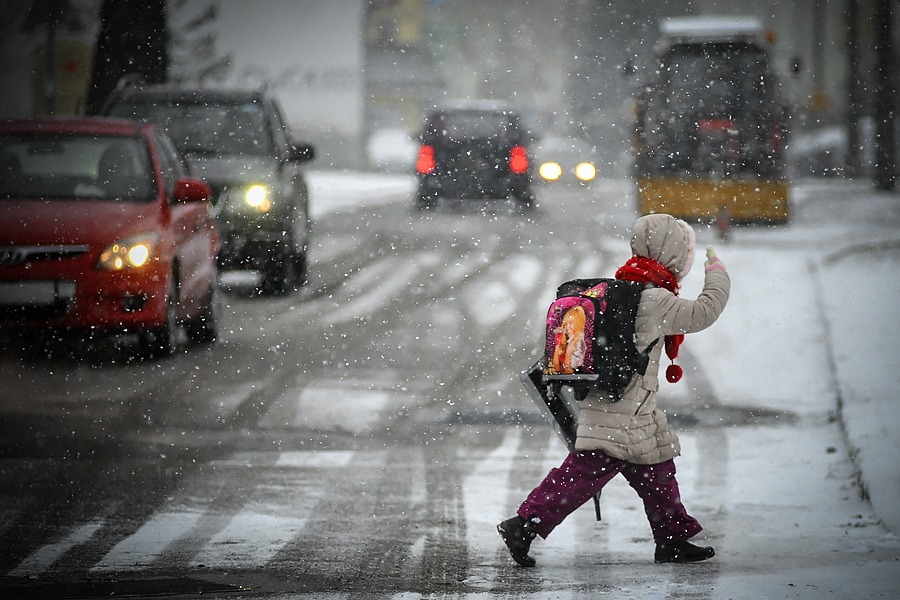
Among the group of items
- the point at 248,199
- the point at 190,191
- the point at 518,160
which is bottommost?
the point at 518,160

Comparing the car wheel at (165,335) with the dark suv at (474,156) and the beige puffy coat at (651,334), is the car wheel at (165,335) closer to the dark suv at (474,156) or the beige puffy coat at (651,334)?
the beige puffy coat at (651,334)

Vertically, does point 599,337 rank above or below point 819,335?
above

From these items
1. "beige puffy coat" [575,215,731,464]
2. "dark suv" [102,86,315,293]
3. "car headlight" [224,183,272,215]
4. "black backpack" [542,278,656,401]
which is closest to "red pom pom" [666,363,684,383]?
"beige puffy coat" [575,215,731,464]

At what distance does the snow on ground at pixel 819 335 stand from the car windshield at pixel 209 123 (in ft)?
13.7

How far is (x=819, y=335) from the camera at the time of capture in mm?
11289

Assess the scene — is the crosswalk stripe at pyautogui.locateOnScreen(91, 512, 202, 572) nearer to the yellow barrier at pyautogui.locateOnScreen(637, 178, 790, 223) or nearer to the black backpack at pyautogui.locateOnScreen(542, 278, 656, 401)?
the black backpack at pyautogui.locateOnScreen(542, 278, 656, 401)

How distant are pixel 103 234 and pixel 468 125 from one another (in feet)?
48.1

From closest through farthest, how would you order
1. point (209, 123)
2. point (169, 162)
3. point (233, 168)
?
point (169, 162) → point (233, 168) → point (209, 123)

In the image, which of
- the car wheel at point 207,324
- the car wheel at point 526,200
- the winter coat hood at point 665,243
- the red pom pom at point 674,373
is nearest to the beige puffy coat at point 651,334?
the winter coat hood at point 665,243

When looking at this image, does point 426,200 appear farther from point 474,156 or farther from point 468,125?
point 468,125

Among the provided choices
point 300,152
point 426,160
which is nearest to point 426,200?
point 426,160

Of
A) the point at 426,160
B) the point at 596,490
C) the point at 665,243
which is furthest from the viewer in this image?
the point at 426,160

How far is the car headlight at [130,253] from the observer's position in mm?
9422

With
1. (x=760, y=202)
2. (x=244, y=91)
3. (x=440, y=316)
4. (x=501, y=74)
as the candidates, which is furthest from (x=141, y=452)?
(x=501, y=74)
